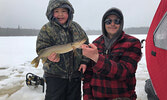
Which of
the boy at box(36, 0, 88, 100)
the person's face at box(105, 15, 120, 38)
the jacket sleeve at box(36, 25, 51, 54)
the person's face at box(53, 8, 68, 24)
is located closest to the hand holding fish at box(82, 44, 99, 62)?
the person's face at box(105, 15, 120, 38)

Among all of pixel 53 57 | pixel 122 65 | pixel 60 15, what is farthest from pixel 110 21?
pixel 53 57

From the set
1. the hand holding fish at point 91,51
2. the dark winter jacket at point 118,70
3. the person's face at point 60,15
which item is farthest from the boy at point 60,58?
the hand holding fish at point 91,51

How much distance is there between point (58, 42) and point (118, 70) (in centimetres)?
148


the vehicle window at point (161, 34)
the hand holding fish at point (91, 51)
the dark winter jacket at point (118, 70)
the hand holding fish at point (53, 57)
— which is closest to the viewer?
the hand holding fish at point (91, 51)

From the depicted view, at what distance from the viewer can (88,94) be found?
2191 millimetres

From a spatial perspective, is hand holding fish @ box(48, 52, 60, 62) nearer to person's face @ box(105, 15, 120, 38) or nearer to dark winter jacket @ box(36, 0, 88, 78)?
dark winter jacket @ box(36, 0, 88, 78)

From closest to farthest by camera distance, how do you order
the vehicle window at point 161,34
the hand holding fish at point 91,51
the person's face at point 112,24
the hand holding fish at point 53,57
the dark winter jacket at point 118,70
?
the hand holding fish at point 91,51
the dark winter jacket at point 118,70
the vehicle window at point 161,34
the person's face at point 112,24
the hand holding fish at point 53,57

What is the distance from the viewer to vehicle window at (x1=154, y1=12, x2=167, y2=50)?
1.90 metres

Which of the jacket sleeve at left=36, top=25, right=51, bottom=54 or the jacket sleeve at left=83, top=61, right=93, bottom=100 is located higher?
the jacket sleeve at left=36, top=25, right=51, bottom=54

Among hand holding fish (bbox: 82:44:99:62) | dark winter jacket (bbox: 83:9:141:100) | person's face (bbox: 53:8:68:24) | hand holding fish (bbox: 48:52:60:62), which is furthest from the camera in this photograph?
person's face (bbox: 53:8:68:24)

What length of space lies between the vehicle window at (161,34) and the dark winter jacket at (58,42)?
132cm

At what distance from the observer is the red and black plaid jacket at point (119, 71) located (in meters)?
1.64

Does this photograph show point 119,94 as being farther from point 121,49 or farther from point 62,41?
point 62,41

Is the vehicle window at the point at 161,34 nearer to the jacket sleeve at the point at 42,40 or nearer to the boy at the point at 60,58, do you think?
the boy at the point at 60,58
